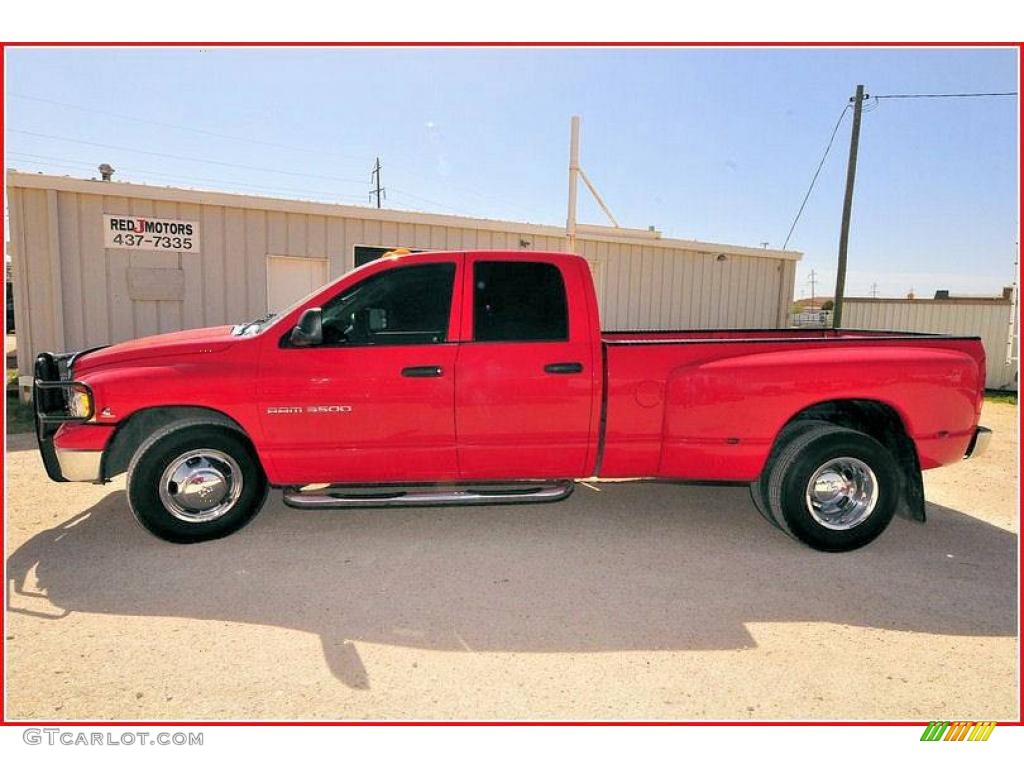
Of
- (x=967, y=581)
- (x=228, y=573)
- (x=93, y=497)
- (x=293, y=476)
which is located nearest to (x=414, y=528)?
(x=293, y=476)

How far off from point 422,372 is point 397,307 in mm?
525

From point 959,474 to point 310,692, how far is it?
22.1 feet

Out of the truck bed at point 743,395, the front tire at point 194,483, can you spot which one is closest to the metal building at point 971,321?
the truck bed at point 743,395

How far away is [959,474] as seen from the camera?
652 centimetres

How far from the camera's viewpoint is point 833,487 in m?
4.42

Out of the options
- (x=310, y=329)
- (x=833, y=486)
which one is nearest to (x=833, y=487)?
(x=833, y=486)

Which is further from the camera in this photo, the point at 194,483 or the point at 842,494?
the point at 842,494

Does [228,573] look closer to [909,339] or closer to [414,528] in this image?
[414,528]

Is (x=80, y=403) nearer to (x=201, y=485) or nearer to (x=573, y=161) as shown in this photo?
(x=201, y=485)

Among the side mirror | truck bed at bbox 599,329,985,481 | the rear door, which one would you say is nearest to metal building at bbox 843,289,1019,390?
truck bed at bbox 599,329,985,481

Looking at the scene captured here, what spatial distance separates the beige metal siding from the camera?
15.0 meters

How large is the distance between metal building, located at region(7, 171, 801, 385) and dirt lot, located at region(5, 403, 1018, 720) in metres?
4.81

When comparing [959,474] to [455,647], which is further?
[959,474]

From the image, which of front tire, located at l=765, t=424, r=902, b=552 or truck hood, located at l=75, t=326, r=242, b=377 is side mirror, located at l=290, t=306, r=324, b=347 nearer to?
truck hood, located at l=75, t=326, r=242, b=377
